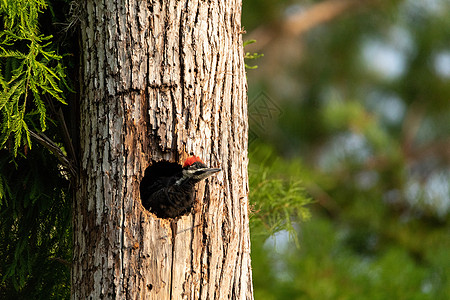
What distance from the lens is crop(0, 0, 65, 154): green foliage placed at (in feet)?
8.41

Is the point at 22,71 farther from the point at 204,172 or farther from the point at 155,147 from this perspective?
the point at 204,172

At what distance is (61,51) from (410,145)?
6.12 m

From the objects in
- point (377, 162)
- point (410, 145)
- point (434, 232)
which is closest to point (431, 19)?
point (410, 145)

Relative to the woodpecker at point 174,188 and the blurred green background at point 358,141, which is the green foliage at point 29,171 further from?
the blurred green background at point 358,141

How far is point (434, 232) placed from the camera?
7.05 m

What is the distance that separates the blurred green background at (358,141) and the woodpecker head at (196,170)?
1.84 m

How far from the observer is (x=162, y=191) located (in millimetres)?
2738

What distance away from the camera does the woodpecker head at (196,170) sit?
2.51 m

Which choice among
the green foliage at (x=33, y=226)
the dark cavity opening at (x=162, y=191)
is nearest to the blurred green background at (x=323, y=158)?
the green foliage at (x=33, y=226)

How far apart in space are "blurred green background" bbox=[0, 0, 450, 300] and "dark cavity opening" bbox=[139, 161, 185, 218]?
504mm

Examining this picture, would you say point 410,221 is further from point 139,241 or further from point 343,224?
point 139,241

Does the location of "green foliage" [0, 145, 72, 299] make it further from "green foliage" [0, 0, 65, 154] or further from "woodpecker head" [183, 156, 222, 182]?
"woodpecker head" [183, 156, 222, 182]

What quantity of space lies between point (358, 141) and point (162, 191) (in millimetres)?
4674

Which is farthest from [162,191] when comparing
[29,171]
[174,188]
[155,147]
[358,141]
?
[358,141]
